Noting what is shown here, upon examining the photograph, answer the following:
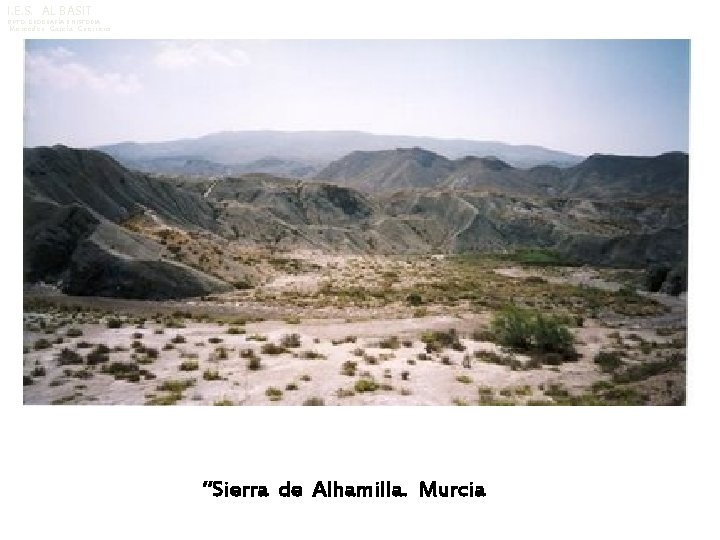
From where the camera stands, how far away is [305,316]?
2033 centimetres

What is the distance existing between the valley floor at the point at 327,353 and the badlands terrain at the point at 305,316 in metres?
0.05

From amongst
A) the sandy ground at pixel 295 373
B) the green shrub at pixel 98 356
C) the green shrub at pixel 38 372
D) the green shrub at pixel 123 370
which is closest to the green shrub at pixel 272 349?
the sandy ground at pixel 295 373

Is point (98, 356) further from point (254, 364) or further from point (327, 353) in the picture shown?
point (327, 353)

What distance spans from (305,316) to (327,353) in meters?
6.27

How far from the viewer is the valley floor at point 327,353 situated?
11.6 metres

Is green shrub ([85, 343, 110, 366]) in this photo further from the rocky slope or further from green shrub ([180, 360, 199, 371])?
the rocky slope

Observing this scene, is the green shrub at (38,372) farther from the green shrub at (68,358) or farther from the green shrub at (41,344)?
the green shrub at (41,344)
